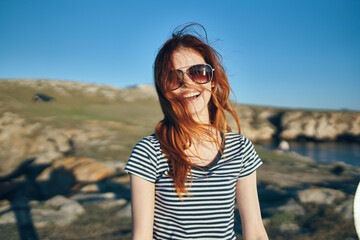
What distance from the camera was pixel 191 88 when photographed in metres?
1.55

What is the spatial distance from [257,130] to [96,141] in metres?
18.8

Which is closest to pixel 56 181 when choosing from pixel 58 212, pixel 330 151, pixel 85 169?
pixel 85 169

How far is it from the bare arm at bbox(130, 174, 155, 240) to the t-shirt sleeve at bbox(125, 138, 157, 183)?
3cm

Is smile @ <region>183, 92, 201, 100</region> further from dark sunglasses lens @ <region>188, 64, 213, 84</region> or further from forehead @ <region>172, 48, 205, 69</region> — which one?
forehead @ <region>172, 48, 205, 69</region>

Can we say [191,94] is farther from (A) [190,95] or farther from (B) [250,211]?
(B) [250,211]

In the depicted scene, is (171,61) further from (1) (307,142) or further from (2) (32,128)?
(1) (307,142)

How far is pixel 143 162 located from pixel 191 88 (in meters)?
0.55

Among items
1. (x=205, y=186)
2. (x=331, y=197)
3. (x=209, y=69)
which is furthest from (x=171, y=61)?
(x=331, y=197)

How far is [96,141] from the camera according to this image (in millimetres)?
8875

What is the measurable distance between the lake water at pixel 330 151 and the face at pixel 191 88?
16392mm

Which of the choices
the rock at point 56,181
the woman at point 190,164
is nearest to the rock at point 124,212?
the rock at point 56,181

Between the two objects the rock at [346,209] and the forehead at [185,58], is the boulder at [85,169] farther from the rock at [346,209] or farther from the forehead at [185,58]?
the forehead at [185,58]

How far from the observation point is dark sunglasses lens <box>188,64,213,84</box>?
1.54 metres

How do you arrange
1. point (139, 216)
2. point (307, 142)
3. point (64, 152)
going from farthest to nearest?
point (307, 142), point (64, 152), point (139, 216)
